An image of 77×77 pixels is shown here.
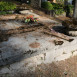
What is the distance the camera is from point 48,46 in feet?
13.7

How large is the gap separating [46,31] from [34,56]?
6.03 ft

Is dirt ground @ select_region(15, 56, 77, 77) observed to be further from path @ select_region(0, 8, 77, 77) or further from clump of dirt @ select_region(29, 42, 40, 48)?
clump of dirt @ select_region(29, 42, 40, 48)

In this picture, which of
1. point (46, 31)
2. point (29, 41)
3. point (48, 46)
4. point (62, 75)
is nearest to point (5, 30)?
point (29, 41)

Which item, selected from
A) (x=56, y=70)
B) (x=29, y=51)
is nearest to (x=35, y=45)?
(x=29, y=51)

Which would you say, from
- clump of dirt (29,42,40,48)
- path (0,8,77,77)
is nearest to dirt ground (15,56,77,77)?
path (0,8,77,77)

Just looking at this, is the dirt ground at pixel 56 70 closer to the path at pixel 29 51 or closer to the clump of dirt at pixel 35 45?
the path at pixel 29 51

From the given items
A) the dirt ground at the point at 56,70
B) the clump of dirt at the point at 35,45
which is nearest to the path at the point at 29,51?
the clump of dirt at the point at 35,45

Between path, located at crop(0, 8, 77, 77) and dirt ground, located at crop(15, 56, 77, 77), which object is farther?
dirt ground, located at crop(15, 56, 77, 77)

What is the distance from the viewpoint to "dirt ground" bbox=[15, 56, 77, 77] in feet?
12.8

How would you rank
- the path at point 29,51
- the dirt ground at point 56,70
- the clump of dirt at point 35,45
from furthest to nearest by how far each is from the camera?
the clump of dirt at point 35,45 < the dirt ground at point 56,70 < the path at point 29,51

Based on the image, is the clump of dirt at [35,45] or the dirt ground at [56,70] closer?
the dirt ground at [56,70]

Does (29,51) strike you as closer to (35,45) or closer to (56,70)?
(35,45)

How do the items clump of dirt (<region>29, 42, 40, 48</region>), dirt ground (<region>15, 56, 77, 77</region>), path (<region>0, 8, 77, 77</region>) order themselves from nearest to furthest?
path (<region>0, 8, 77, 77</region>), dirt ground (<region>15, 56, 77, 77</region>), clump of dirt (<region>29, 42, 40, 48</region>)

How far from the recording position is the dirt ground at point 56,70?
3.91 meters
